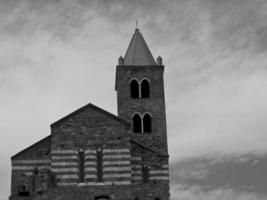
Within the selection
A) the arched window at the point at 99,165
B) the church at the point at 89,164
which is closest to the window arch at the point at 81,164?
the church at the point at 89,164

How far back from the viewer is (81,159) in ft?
88.7

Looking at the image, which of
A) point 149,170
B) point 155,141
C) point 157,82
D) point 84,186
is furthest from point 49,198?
point 157,82

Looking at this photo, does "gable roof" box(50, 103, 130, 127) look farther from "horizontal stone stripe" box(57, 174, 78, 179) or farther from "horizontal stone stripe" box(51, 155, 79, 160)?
"horizontal stone stripe" box(57, 174, 78, 179)

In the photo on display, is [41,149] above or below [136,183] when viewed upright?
above

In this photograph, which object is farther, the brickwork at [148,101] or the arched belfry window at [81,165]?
the brickwork at [148,101]

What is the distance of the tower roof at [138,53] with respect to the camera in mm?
35972

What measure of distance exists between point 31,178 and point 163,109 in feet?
35.0

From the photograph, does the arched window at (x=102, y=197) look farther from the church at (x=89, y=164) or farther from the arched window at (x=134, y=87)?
the arched window at (x=134, y=87)

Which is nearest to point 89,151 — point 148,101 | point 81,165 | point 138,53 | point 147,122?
point 81,165

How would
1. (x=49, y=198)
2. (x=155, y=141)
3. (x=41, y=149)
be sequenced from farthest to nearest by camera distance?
(x=155, y=141) → (x=41, y=149) → (x=49, y=198)

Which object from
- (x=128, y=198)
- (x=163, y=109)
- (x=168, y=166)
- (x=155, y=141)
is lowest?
(x=128, y=198)

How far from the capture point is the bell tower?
33.8 metres

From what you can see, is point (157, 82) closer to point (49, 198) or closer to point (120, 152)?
point (120, 152)

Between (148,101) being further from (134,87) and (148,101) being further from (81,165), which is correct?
(81,165)
